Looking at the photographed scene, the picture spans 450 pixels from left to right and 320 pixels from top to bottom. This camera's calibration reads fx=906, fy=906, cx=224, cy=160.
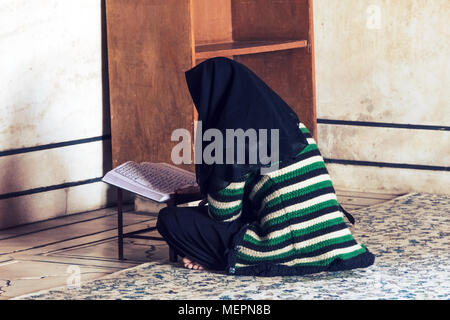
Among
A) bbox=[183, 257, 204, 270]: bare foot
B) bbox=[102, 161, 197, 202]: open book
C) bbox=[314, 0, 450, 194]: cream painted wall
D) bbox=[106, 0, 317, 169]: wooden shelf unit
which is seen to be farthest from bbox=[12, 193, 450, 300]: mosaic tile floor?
bbox=[314, 0, 450, 194]: cream painted wall

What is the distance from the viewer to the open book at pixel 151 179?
3.85 metres

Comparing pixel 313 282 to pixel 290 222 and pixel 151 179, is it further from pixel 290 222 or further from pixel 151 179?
pixel 151 179

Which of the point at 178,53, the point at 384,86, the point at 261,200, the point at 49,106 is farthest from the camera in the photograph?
the point at 384,86

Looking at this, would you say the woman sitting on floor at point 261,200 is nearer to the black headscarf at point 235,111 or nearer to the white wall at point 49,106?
the black headscarf at point 235,111

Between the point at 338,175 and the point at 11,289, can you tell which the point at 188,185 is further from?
the point at 338,175

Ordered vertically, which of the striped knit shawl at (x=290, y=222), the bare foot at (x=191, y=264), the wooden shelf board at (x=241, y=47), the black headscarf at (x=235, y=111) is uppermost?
the wooden shelf board at (x=241, y=47)

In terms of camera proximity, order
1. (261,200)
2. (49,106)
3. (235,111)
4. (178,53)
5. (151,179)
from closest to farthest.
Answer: (235,111), (261,200), (151,179), (178,53), (49,106)

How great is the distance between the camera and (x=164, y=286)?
350cm

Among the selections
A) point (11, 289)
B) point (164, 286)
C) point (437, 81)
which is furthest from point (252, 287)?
point (437, 81)

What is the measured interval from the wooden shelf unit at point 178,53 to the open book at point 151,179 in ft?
2.18

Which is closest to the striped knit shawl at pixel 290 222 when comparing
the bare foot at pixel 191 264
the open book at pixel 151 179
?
the bare foot at pixel 191 264

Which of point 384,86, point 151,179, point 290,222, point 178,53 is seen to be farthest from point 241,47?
point 290,222

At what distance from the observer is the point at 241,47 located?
4.99 m

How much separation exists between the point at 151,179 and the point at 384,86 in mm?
2155
